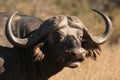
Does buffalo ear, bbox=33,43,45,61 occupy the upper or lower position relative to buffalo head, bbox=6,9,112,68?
lower

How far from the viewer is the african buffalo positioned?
7.39 metres

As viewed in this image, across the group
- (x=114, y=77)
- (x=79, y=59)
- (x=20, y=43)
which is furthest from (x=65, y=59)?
(x=114, y=77)

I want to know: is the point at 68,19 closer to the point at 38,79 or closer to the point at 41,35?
the point at 41,35

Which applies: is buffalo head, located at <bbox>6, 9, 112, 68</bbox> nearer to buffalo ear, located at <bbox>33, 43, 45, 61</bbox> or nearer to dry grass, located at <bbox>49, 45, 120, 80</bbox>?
buffalo ear, located at <bbox>33, 43, 45, 61</bbox>

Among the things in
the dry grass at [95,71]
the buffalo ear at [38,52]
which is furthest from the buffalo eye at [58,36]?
the dry grass at [95,71]

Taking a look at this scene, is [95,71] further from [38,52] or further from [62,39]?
[62,39]

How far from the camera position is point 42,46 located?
774 centimetres

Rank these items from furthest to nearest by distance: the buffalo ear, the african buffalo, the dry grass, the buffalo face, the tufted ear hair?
the dry grass < the tufted ear hair < the buffalo ear < the african buffalo < the buffalo face

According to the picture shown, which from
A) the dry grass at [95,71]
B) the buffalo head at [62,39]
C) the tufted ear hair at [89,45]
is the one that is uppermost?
the buffalo head at [62,39]

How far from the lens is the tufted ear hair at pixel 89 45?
309 inches

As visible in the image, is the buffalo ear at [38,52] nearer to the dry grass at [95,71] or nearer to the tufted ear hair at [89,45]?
the tufted ear hair at [89,45]

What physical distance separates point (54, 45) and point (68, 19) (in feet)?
1.34

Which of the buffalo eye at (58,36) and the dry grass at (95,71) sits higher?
the buffalo eye at (58,36)

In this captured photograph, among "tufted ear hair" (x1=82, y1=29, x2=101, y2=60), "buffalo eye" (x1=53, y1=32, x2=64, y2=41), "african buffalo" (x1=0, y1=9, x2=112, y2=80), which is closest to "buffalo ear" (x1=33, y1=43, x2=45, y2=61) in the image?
"african buffalo" (x1=0, y1=9, x2=112, y2=80)
